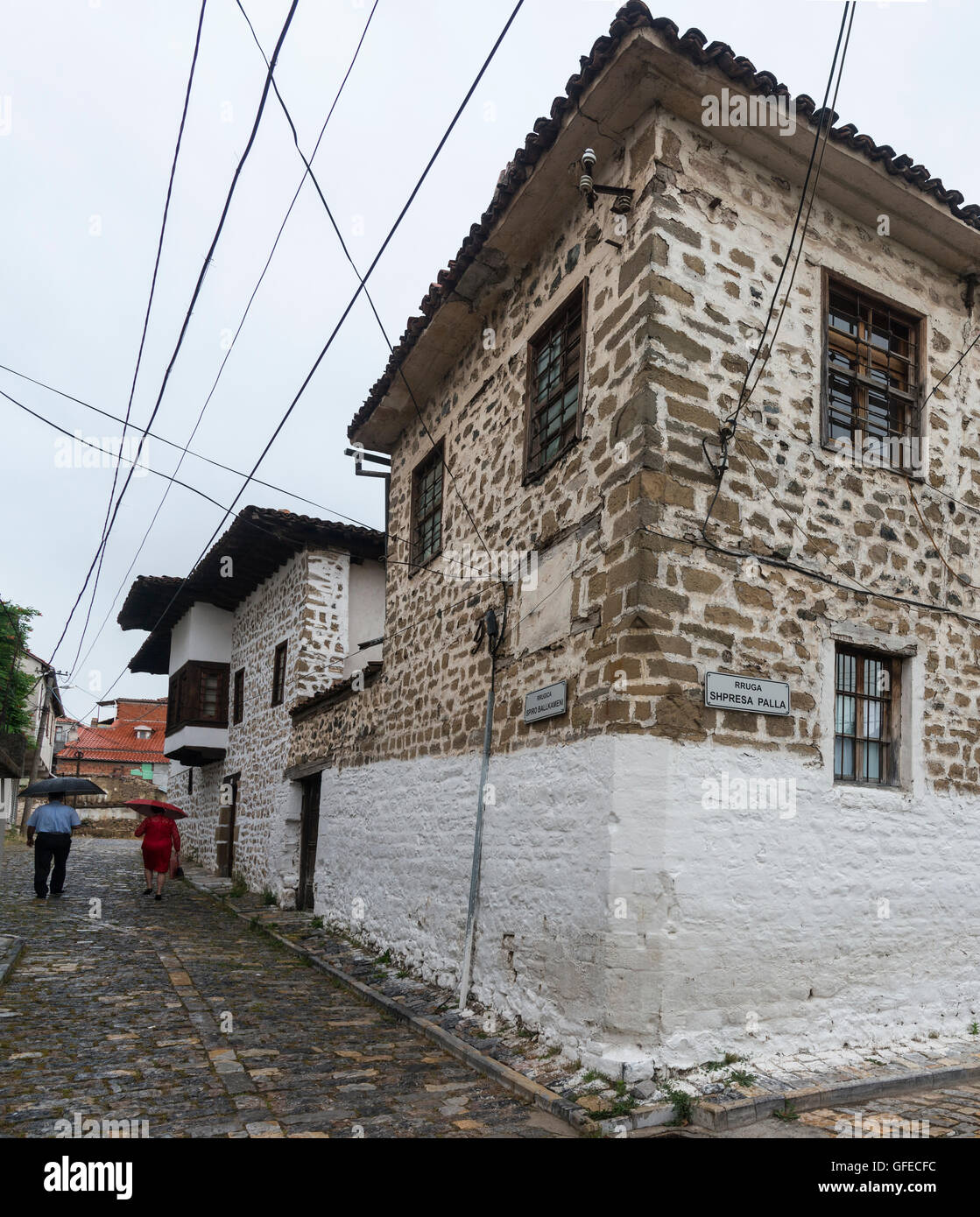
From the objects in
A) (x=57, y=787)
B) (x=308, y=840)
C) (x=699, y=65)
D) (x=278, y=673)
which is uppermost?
(x=699, y=65)

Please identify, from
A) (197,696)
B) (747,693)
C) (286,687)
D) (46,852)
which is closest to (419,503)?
(286,687)

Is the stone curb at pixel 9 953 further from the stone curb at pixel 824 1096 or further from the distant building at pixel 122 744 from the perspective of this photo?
the distant building at pixel 122 744

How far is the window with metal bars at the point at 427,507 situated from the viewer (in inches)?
369

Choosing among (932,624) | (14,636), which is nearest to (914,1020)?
(932,624)

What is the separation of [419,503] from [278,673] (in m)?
5.81

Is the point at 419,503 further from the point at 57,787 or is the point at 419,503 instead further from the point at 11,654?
the point at 11,654

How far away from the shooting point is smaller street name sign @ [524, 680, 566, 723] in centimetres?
616

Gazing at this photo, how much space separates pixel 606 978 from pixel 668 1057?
50 centimetres

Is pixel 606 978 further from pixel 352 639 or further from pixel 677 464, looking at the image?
pixel 352 639

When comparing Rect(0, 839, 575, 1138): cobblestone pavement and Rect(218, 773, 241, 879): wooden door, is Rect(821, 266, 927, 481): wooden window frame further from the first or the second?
Rect(218, 773, 241, 879): wooden door

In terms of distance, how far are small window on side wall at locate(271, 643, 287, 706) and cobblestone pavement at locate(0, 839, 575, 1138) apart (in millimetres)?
4771

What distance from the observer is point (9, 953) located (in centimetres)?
874

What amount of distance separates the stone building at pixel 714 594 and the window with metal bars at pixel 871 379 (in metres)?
0.03
